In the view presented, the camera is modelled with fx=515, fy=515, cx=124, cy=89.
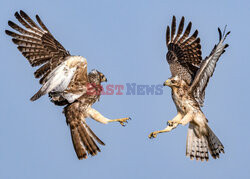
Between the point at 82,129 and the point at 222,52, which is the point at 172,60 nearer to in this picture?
the point at 222,52

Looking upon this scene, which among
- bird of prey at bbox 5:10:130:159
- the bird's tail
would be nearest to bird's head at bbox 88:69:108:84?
bird of prey at bbox 5:10:130:159

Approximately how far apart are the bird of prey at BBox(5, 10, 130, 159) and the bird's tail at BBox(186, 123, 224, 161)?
1934mm

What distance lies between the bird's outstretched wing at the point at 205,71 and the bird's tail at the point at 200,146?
88 cm

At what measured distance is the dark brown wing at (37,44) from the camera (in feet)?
41.4

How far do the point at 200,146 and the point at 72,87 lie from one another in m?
3.67

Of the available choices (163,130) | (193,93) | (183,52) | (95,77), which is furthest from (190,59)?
(95,77)

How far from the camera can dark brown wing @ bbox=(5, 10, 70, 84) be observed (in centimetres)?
1263

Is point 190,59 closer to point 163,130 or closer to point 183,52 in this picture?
point 183,52

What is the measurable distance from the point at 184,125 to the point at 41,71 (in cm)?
373

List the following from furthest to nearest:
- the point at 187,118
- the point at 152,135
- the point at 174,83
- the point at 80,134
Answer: the point at 174,83
the point at 187,118
the point at 152,135
the point at 80,134

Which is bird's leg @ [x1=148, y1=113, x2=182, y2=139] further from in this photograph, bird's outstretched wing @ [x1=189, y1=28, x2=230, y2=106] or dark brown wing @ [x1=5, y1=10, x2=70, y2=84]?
dark brown wing @ [x1=5, y1=10, x2=70, y2=84]

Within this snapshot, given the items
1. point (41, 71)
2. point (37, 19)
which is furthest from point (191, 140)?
point (37, 19)

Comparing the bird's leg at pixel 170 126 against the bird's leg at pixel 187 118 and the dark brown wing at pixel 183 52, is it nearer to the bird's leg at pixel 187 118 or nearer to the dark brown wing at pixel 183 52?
the bird's leg at pixel 187 118

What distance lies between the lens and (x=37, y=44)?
13156 mm
